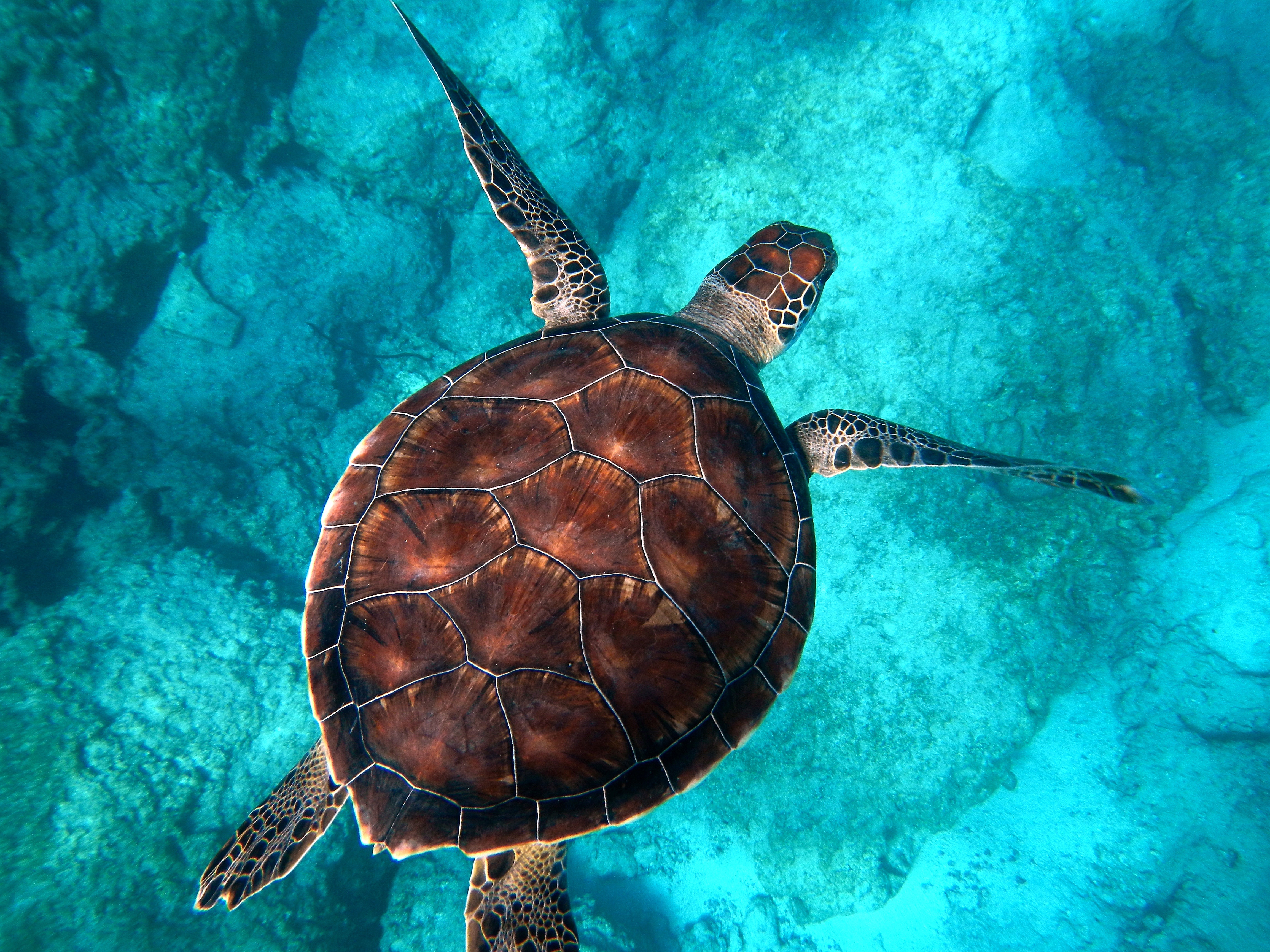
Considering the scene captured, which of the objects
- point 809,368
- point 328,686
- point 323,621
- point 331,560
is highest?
→ point 809,368

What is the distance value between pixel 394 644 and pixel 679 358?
1.71 meters

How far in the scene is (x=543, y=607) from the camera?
5.68 feet

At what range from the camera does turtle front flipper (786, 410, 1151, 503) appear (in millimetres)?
2641

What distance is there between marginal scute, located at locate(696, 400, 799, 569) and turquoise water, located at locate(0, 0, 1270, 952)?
3133 mm

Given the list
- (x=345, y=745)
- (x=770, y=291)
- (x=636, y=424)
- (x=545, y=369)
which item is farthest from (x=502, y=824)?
(x=770, y=291)

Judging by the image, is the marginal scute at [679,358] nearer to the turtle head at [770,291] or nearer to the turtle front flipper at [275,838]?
the turtle head at [770,291]

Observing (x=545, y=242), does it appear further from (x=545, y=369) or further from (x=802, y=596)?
(x=802, y=596)

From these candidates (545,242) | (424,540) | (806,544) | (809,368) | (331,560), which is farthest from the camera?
(809,368)

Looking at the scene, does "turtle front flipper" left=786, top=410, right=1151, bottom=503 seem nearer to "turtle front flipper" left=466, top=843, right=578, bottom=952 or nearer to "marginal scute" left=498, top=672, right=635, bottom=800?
"marginal scute" left=498, top=672, right=635, bottom=800

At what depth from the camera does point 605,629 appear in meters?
1.79

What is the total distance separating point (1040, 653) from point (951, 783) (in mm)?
1838

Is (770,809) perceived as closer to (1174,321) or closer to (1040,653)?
(1040,653)

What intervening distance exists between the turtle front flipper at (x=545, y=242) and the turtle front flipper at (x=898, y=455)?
159cm

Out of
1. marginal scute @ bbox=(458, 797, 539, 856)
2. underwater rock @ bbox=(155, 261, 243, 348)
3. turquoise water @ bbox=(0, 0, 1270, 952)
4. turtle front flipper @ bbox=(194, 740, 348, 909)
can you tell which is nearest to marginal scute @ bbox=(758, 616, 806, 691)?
marginal scute @ bbox=(458, 797, 539, 856)
